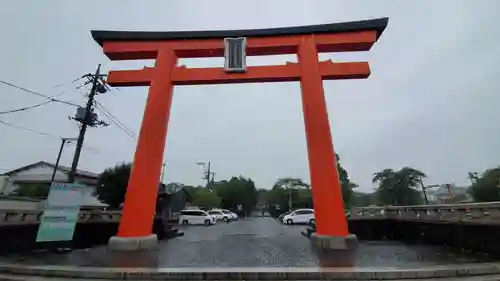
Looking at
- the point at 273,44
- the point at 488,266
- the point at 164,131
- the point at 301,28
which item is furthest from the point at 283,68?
the point at 488,266

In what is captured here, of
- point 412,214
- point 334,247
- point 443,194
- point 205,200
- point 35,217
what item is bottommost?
point 334,247

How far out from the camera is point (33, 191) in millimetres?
28969

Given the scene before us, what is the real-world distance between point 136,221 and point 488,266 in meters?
8.85

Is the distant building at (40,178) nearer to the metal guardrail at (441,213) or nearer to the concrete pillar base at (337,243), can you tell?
the metal guardrail at (441,213)

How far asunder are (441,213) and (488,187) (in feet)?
89.3

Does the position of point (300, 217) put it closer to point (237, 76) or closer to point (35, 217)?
point (237, 76)

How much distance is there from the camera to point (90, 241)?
12867mm

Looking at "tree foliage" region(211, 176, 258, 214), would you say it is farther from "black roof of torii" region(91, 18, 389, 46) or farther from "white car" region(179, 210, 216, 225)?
"black roof of torii" region(91, 18, 389, 46)

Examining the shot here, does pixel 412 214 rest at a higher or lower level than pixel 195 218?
lower

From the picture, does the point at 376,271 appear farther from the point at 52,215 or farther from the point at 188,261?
the point at 52,215

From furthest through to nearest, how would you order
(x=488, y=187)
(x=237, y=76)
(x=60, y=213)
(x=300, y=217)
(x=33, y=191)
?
(x=488, y=187) → (x=33, y=191) → (x=300, y=217) → (x=237, y=76) → (x=60, y=213)

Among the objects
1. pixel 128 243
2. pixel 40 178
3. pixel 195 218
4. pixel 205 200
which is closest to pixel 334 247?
pixel 128 243

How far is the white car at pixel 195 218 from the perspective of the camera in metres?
25.0

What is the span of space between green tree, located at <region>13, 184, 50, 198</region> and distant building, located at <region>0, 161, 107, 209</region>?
0.55 metres
